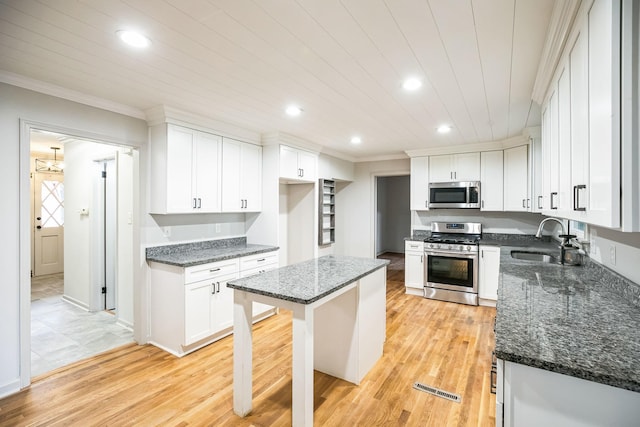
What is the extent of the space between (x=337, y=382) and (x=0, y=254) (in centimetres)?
273

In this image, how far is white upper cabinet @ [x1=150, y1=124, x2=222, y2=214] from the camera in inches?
123

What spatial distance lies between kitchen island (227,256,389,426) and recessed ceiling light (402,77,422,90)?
1.51 m

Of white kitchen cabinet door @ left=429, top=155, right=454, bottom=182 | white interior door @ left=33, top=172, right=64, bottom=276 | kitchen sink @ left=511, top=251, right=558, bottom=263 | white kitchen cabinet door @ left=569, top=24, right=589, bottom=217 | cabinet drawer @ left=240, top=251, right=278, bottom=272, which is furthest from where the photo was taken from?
white interior door @ left=33, top=172, right=64, bottom=276

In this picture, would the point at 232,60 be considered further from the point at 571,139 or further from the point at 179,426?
the point at 179,426

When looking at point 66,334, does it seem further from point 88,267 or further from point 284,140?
point 284,140

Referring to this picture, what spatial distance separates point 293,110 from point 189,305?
218 centimetres

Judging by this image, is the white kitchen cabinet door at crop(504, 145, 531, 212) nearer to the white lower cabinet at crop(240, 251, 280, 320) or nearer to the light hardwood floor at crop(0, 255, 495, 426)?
the light hardwood floor at crop(0, 255, 495, 426)

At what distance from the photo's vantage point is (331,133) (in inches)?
162

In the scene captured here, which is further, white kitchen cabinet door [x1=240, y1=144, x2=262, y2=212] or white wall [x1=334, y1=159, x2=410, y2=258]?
white wall [x1=334, y1=159, x2=410, y2=258]

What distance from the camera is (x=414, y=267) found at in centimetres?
491

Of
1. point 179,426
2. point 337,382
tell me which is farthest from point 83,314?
point 337,382

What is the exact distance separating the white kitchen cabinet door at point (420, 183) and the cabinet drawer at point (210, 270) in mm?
3227

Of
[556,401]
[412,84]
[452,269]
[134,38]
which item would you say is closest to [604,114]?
[556,401]

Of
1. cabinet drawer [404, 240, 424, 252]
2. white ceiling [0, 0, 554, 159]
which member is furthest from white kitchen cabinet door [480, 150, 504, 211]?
white ceiling [0, 0, 554, 159]
